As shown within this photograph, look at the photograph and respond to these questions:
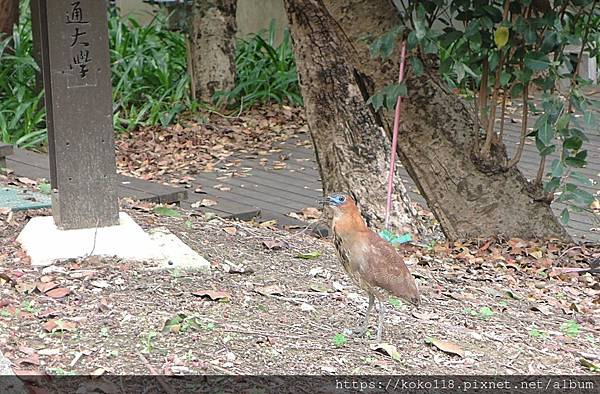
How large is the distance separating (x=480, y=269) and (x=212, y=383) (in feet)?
8.83

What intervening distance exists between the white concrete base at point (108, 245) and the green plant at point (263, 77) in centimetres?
689

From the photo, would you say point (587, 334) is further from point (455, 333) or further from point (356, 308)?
point (356, 308)

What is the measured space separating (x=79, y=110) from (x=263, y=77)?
753 centimetres

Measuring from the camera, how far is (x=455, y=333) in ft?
14.1

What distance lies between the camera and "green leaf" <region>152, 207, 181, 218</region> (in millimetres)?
6227

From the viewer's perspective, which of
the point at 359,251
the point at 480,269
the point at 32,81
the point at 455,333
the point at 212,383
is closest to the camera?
the point at 212,383

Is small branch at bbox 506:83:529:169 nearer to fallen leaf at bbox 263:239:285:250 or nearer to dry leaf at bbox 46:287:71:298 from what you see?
fallen leaf at bbox 263:239:285:250

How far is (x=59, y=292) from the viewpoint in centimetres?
441

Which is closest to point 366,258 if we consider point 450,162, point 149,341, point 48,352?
point 149,341

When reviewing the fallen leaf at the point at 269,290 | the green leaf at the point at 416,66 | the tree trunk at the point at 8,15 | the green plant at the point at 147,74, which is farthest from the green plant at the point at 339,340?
the tree trunk at the point at 8,15

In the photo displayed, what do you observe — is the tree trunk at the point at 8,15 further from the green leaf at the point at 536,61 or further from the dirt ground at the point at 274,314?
the green leaf at the point at 536,61

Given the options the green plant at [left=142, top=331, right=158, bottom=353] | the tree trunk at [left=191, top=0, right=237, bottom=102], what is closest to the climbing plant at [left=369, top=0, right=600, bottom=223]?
the green plant at [left=142, top=331, right=158, bottom=353]

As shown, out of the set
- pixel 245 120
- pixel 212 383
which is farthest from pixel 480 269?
pixel 245 120

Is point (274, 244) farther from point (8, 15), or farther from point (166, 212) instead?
point (8, 15)
